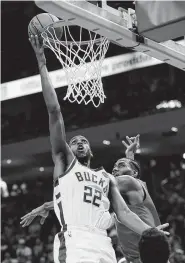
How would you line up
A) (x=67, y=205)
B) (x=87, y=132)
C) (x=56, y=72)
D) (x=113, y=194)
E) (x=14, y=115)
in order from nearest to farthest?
(x=67, y=205)
(x=113, y=194)
(x=56, y=72)
(x=87, y=132)
(x=14, y=115)

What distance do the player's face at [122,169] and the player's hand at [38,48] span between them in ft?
4.11

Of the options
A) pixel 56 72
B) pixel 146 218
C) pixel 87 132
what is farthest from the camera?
pixel 87 132

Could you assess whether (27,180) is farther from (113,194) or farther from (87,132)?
(113,194)

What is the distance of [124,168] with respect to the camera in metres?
4.38

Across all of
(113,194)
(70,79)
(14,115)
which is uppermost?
(14,115)

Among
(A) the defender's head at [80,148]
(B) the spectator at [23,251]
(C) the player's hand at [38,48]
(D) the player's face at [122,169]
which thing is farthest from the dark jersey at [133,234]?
(B) the spectator at [23,251]

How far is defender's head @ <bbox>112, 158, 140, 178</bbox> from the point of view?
171 inches

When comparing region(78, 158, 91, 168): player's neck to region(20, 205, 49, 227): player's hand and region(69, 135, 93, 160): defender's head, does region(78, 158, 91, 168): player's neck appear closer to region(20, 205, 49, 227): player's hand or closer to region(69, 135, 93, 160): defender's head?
region(69, 135, 93, 160): defender's head

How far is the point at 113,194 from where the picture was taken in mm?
3562

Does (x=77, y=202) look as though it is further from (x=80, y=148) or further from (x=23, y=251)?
(x=23, y=251)

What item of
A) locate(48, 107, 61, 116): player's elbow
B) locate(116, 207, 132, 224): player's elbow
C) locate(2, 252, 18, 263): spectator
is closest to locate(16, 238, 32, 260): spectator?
locate(2, 252, 18, 263): spectator

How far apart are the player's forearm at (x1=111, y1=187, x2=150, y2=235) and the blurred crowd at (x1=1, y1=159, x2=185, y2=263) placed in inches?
245

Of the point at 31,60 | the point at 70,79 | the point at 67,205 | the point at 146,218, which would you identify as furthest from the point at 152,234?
the point at 31,60

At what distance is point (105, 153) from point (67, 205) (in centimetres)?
1281
